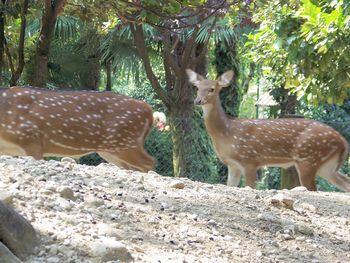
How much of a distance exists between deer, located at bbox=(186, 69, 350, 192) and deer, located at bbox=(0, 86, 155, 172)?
1.67m

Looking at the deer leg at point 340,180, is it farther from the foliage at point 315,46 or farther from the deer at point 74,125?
the deer at point 74,125

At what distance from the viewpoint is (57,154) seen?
27.0 ft

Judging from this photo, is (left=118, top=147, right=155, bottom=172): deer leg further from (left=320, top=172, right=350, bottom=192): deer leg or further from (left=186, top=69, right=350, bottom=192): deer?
(left=320, top=172, right=350, bottom=192): deer leg

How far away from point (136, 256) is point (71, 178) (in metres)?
1.30

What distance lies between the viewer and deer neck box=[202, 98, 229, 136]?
33.3ft

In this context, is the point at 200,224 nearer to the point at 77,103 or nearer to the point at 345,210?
the point at 345,210

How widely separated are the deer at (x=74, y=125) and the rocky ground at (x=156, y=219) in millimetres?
2522

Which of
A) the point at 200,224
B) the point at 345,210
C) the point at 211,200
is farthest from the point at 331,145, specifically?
the point at 200,224

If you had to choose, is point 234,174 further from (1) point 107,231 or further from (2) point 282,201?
(1) point 107,231

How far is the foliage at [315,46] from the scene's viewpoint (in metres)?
5.45

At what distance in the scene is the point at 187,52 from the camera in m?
12.4

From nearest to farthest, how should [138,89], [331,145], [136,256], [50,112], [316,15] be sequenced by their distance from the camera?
[136,256]
[316,15]
[50,112]
[331,145]
[138,89]

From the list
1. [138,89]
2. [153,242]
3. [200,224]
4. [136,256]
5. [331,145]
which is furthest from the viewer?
[138,89]

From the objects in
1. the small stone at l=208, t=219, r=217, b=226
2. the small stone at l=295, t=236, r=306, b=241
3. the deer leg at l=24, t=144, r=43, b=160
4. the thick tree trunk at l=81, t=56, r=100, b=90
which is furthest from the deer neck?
the thick tree trunk at l=81, t=56, r=100, b=90
